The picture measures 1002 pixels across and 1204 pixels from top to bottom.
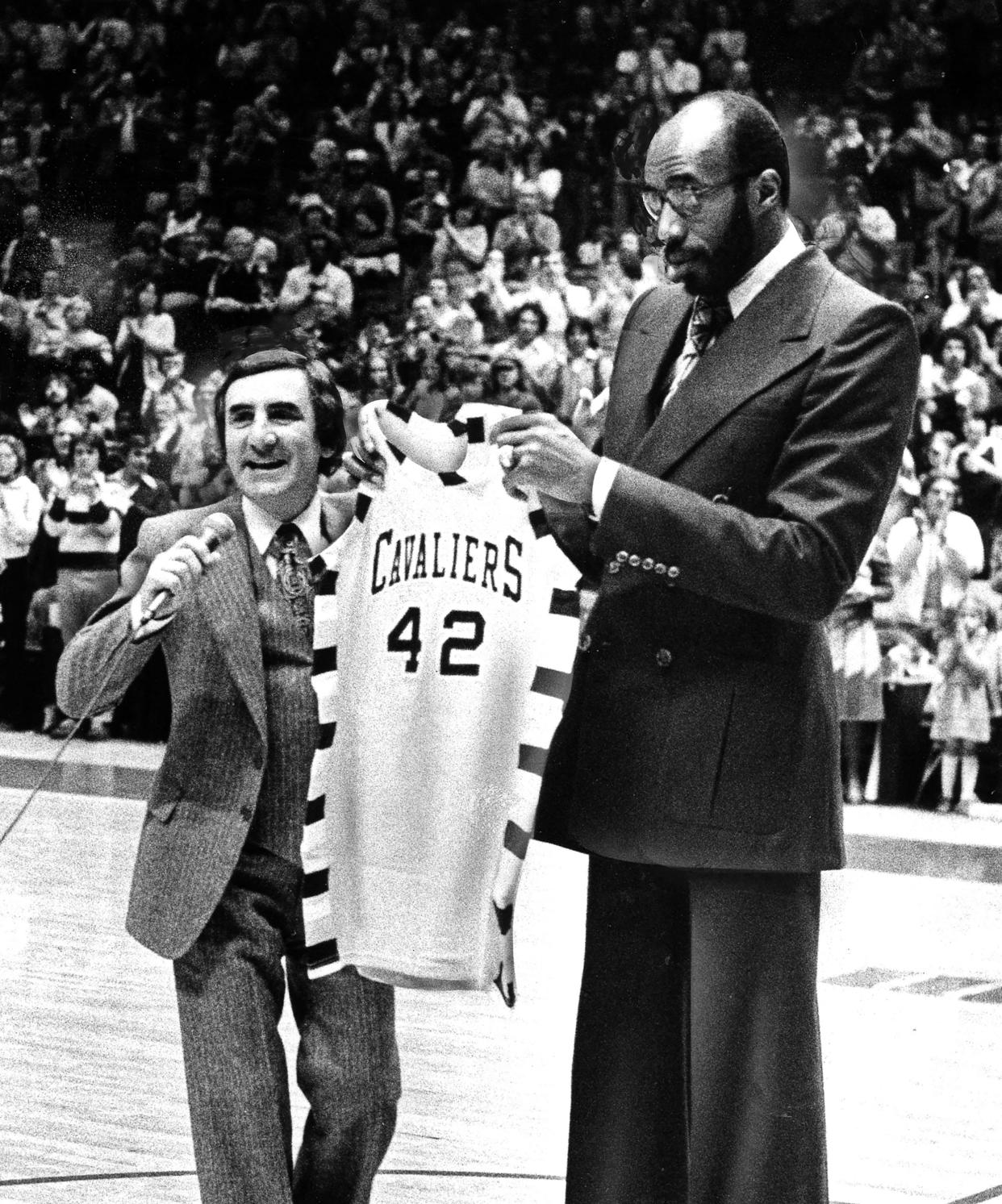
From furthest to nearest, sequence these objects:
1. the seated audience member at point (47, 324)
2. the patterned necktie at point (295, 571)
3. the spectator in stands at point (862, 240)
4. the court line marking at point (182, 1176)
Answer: the seated audience member at point (47, 324)
the spectator in stands at point (862, 240)
the court line marking at point (182, 1176)
the patterned necktie at point (295, 571)

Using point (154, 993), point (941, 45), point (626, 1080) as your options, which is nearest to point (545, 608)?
point (626, 1080)

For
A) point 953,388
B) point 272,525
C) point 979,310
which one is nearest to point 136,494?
point 953,388

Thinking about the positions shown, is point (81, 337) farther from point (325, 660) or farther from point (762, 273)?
point (762, 273)

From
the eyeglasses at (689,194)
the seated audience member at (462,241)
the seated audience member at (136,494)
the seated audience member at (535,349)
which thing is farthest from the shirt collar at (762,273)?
the seated audience member at (462,241)

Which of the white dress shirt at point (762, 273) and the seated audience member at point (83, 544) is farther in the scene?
the seated audience member at point (83, 544)

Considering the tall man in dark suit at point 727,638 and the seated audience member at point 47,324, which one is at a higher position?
the seated audience member at point 47,324

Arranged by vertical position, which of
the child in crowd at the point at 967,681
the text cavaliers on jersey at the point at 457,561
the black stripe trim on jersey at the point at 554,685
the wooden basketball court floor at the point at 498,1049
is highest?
the text cavaliers on jersey at the point at 457,561

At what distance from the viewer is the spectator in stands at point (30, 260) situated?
16.5 meters

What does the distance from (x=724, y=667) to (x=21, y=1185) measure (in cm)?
205

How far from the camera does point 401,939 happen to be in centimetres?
300

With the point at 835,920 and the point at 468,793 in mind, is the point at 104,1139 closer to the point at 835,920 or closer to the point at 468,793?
the point at 468,793

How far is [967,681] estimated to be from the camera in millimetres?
10055

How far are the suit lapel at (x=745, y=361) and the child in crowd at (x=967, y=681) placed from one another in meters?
7.54

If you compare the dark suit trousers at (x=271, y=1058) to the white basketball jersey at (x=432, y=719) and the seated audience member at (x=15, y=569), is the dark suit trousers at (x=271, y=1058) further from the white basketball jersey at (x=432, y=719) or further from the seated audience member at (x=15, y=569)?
the seated audience member at (x=15, y=569)
